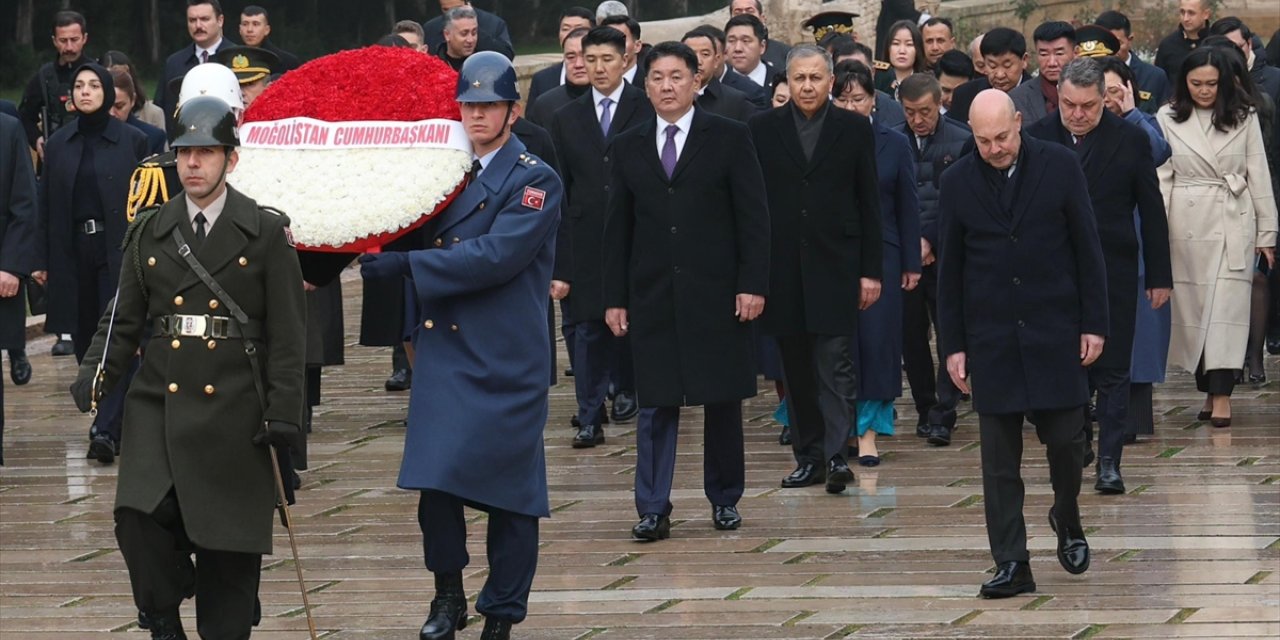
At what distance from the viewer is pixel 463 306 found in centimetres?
733

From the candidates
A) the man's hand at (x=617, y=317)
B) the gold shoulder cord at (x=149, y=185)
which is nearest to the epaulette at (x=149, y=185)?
the gold shoulder cord at (x=149, y=185)

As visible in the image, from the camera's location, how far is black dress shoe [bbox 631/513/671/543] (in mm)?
9180

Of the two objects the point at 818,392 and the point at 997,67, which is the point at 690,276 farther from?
the point at 997,67

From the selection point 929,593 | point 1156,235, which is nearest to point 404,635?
point 929,593

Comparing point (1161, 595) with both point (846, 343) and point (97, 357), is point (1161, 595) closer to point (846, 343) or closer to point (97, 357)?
point (846, 343)

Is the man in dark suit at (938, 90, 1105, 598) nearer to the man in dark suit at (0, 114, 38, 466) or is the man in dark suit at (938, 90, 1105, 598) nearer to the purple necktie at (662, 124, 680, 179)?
the purple necktie at (662, 124, 680, 179)

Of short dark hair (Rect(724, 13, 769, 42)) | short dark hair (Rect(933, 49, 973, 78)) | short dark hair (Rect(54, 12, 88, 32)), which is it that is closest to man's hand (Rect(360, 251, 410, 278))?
short dark hair (Rect(933, 49, 973, 78))

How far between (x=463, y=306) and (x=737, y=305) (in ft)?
7.22

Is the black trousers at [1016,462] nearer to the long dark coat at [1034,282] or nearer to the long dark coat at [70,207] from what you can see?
the long dark coat at [1034,282]

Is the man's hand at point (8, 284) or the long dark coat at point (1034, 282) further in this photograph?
the man's hand at point (8, 284)

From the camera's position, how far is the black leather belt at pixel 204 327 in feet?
21.9

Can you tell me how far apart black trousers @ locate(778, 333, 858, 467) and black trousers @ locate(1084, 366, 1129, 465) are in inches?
42.7

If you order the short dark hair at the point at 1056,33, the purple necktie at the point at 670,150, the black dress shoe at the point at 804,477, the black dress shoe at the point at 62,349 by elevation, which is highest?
the short dark hair at the point at 1056,33

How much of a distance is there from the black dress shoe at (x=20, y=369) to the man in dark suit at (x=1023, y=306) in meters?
7.91
